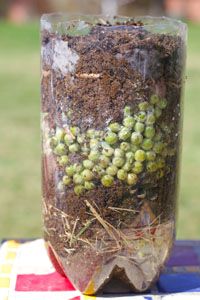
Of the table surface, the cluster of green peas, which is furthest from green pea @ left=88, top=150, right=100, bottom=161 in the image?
the table surface

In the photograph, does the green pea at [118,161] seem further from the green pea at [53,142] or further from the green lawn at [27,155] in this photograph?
the green lawn at [27,155]

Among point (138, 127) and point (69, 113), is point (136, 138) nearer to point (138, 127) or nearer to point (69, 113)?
point (138, 127)

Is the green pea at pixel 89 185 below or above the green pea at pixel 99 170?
below

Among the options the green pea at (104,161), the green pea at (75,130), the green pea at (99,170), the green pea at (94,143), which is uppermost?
the green pea at (75,130)

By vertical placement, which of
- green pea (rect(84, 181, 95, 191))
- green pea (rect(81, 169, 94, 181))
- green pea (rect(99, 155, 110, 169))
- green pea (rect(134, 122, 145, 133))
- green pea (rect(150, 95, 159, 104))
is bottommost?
green pea (rect(84, 181, 95, 191))

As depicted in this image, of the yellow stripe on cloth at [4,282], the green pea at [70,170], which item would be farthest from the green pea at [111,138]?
the yellow stripe on cloth at [4,282]

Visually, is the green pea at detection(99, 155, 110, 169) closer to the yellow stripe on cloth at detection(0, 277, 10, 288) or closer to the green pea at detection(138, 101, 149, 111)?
the green pea at detection(138, 101, 149, 111)
